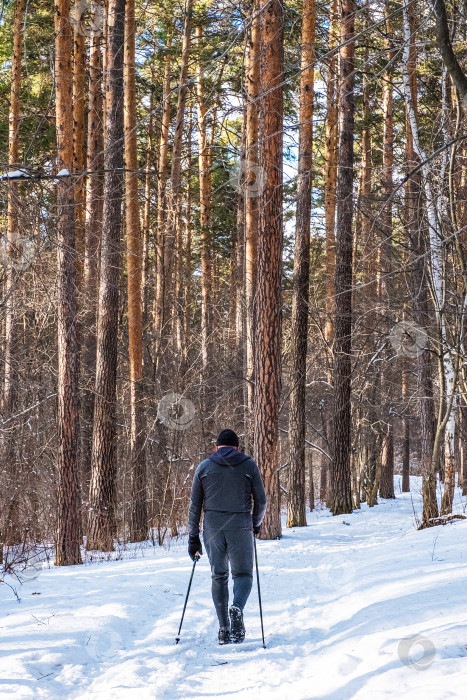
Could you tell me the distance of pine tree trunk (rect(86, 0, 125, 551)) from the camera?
12055 millimetres

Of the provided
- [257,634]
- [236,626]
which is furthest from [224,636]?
[257,634]

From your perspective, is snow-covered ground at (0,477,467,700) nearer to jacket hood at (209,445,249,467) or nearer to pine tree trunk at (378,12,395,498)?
jacket hood at (209,445,249,467)

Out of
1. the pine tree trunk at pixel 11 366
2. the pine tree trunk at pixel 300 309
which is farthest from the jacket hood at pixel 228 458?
the pine tree trunk at pixel 300 309

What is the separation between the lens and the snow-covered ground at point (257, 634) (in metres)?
4.33

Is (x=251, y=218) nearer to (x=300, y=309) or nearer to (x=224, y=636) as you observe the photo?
(x=300, y=309)

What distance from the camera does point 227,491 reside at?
5773 millimetres

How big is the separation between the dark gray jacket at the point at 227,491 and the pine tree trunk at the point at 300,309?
26.4ft

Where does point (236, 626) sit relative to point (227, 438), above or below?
below

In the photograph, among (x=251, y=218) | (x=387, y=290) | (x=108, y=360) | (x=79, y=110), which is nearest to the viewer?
(x=108, y=360)

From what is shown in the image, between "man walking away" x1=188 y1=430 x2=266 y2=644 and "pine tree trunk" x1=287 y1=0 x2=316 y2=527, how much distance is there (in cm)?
807

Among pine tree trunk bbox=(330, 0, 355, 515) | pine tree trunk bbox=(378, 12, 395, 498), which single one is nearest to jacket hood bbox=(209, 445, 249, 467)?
pine tree trunk bbox=(378, 12, 395, 498)

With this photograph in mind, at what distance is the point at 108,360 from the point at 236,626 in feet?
25.6

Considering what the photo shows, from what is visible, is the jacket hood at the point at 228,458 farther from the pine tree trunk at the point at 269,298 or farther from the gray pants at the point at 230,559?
the pine tree trunk at the point at 269,298

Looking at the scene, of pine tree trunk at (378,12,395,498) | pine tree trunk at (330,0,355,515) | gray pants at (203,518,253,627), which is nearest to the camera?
gray pants at (203,518,253,627)
